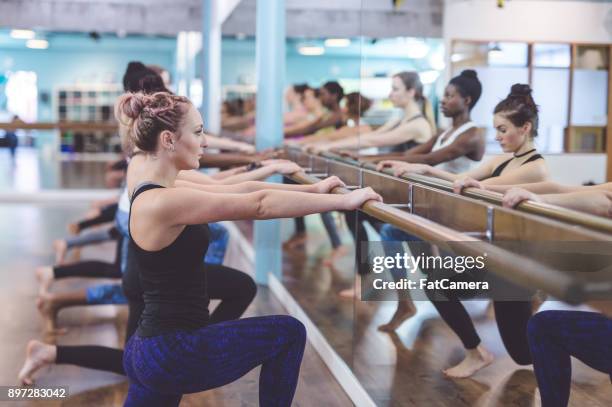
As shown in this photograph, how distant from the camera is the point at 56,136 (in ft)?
44.0

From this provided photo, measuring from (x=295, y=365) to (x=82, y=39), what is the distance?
11.5m

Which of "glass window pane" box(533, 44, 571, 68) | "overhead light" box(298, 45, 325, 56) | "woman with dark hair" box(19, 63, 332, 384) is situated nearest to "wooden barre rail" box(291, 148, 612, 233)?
"woman with dark hair" box(19, 63, 332, 384)

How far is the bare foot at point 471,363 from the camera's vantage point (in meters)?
4.04

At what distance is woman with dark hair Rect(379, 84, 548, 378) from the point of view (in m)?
2.78

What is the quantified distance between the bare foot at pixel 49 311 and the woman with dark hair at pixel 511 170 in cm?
236

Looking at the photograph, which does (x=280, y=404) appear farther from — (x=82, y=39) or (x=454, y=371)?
(x=82, y=39)

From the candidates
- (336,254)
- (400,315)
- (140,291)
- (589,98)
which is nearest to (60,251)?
(336,254)

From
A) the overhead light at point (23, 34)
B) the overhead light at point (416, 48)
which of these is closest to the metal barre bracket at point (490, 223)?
the overhead light at point (416, 48)

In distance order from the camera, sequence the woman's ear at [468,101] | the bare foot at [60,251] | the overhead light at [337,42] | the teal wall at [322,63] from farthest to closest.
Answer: the bare foot at [60,251] < the overhead light at [337,42] < the teal wall at [322,63] < the woman's ear at [468,101]

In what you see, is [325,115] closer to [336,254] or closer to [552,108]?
[336,254]

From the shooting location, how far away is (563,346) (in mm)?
2477

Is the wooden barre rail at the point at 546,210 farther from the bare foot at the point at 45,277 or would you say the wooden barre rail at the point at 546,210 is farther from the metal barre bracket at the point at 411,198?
the bare foot at the point at 45,277

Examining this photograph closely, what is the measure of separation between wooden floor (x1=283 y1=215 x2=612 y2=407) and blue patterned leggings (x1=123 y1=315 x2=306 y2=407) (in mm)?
1077

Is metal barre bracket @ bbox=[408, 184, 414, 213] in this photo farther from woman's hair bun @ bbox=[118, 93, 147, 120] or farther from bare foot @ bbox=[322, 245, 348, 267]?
bare foot @ bbox=[322, 245, 348, 267]
